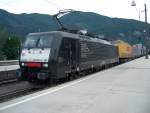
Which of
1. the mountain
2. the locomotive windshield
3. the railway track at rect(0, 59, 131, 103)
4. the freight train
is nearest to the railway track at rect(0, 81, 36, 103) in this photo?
the railway track at rect(0, 59, 131, 103)

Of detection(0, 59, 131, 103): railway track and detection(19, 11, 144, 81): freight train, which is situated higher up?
detection(19, 11, 144, 81): freight train

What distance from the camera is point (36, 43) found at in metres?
19.2

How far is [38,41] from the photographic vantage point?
19266 mm

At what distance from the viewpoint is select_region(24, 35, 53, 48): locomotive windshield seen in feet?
61.7

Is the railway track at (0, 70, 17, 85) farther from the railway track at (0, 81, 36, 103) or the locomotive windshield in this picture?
the locomotive windshield

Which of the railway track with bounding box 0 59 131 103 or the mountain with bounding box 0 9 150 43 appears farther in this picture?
the mountain with bounding box 0 9 150 43

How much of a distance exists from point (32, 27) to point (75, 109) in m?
158

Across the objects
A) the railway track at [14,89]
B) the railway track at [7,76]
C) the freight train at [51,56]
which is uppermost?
the freight train at [51,56]

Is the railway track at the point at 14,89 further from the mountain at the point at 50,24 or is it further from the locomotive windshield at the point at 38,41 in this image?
the mountain at the point at 50,24

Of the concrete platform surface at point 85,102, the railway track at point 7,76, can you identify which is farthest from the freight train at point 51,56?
the concrete platform surface at point 85,102

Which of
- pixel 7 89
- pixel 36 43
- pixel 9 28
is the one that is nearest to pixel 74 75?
pixel 36 43

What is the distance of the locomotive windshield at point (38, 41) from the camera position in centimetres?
1881

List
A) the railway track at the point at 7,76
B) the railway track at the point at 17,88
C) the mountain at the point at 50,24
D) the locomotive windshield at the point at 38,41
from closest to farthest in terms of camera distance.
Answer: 1. the railway track at the point at 17,88
2. the locomotive windshield at the point at 38,41
3. the railway track at the point at 7,76
4. the mountain at the point at 50,24

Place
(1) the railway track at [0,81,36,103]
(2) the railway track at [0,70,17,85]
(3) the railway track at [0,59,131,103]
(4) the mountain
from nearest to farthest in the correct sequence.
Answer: (1) the railway track at [0,81,36,103] < (3) the railway track at [0,59,131,103] < (2) the railway track at [0,70,17,85] < (4) the mountain
